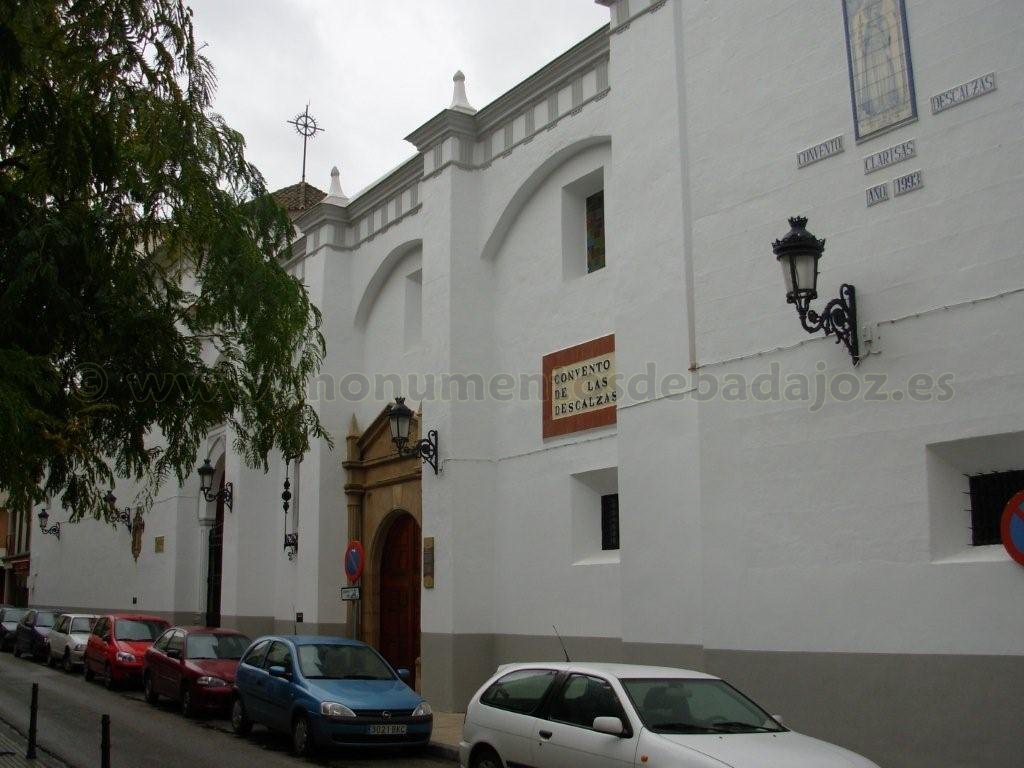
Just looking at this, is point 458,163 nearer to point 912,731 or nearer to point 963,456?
point 963,456

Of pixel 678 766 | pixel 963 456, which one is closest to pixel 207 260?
pixel 678 766

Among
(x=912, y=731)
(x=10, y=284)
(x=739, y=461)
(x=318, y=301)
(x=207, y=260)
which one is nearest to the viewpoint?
(x=10, y=284)

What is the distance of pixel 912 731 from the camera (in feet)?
30.2

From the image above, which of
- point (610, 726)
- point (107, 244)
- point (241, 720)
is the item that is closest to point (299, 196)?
point (241, 720)

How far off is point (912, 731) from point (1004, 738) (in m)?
0.84

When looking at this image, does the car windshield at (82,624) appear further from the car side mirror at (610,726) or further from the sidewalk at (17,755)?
the car side mirror at (610,726)

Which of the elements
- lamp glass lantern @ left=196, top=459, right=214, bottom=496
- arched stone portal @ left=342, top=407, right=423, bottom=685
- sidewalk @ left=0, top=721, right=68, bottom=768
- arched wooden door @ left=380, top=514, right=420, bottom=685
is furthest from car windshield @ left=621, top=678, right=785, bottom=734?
lamp glass lantern @ left=196, top=459, right=214, bottom=496

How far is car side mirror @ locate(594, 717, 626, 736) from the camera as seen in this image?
24.5 ft

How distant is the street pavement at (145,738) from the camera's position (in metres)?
11.8

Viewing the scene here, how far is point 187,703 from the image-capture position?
15648 mm

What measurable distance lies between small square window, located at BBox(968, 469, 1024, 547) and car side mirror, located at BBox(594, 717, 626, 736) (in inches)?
151

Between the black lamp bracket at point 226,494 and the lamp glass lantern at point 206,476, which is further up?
the lamp glass lantern at point 206,476

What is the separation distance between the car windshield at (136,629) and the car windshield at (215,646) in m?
4.10

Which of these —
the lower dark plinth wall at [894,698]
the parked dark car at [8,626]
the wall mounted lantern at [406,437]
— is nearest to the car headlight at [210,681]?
the wall mounted lantern at [406,437]
